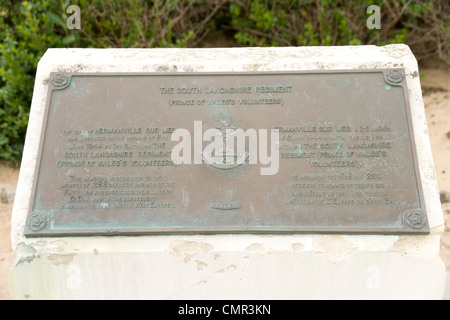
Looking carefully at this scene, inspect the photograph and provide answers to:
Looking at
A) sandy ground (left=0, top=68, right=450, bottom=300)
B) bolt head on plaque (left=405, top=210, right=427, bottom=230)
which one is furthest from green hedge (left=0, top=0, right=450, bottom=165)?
bolt head on plaque (left=405, top=210, right=427, bottom=230)

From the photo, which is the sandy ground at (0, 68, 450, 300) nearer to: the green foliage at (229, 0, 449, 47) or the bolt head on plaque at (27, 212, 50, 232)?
the green foliage at (229, 0, 449, 47)

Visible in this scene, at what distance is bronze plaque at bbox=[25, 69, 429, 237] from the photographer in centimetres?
318

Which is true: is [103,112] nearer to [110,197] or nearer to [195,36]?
[110,197]

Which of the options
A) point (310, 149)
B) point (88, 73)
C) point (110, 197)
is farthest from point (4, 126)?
point (310, 149)

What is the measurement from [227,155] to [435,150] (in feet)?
8.85

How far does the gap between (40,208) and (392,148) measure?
2175mm

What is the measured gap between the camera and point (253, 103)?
3.49 m

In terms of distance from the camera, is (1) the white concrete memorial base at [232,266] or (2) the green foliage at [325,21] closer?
(1) the white concrete memorial base at [232,266]

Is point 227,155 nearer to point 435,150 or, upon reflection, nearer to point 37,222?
point 37,222

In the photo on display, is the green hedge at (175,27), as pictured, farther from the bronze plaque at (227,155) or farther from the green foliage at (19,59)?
the bronze plaque at (227,155)

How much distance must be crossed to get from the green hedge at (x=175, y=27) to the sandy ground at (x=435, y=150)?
250mm

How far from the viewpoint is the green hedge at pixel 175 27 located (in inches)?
205

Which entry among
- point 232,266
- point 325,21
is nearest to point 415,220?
point 232,266

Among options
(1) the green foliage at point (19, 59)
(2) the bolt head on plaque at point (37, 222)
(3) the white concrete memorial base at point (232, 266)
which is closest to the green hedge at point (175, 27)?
(1) the green foliage at point (19, 59)
